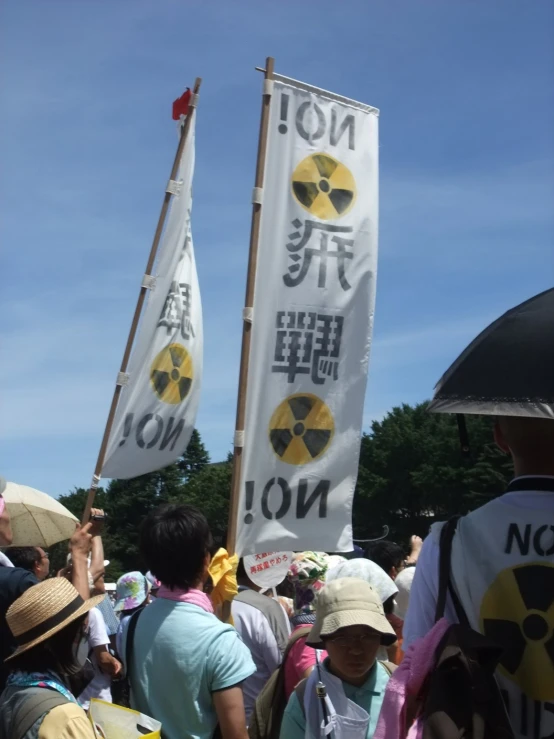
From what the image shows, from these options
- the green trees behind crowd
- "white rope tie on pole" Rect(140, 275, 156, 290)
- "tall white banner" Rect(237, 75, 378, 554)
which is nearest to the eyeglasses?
"tall white banner" Rect(237, 75, 378, 554)

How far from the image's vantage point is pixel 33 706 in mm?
2912

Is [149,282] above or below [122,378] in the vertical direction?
above

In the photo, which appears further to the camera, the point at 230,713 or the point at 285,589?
the point at 285,589

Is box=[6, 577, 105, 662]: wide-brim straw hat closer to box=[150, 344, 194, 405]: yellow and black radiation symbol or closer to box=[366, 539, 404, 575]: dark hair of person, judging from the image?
→ box=[150, 344, 194, 405]: yellow and black radiation symbol

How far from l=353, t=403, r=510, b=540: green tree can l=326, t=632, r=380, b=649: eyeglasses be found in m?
64.0

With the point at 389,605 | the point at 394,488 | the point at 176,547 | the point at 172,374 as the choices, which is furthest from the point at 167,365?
the point at 394,488

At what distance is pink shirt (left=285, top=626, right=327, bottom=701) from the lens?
3873 mm

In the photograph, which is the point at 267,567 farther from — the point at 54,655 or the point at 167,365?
the point at 54,655

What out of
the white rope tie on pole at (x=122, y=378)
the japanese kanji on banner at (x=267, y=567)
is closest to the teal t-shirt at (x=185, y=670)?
the japanese kanji on banner at (x=267, y=567)

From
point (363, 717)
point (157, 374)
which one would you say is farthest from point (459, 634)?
point (157, 374)

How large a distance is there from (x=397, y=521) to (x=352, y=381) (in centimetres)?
6822

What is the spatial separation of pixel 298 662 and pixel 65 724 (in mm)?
1288

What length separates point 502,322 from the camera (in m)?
2.46

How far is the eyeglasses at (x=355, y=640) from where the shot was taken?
3.48 m
